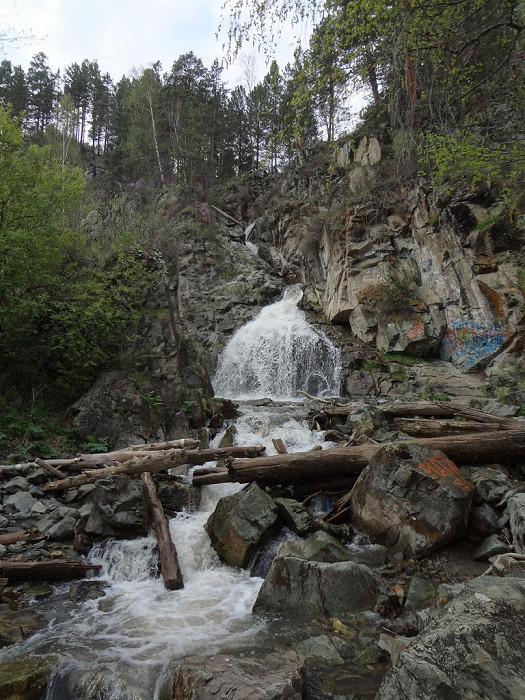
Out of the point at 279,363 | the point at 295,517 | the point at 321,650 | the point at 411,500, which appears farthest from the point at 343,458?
the point at 279,363

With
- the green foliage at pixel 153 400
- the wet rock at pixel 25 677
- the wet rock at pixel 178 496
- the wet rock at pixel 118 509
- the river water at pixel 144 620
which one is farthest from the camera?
the green foliage at pixel 153 400

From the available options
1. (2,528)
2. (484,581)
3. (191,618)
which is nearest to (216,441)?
(2,528)

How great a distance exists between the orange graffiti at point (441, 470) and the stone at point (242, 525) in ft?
8.16

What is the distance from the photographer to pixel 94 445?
342 inches

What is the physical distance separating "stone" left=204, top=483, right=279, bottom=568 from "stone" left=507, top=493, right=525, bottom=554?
3.33 m

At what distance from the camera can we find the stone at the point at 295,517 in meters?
5.87

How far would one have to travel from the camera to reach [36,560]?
16.3 feet

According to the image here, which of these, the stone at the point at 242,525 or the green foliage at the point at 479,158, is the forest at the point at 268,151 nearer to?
the green foliage at the point at 479,158

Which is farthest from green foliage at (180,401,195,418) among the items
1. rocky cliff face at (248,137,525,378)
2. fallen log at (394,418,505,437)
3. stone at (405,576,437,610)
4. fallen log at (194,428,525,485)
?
rocky cliff face at (248,137,525,378)

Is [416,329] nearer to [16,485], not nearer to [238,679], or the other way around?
[16,485]

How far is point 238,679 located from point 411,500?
3.57 m

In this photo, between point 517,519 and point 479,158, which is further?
point 479,158

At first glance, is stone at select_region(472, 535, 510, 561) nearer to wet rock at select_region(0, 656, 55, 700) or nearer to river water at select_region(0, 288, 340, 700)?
river water at select_region(0, 288, 340, 700)

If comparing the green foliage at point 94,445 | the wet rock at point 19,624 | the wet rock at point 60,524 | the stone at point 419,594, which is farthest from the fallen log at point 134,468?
the stone at point 419,594
